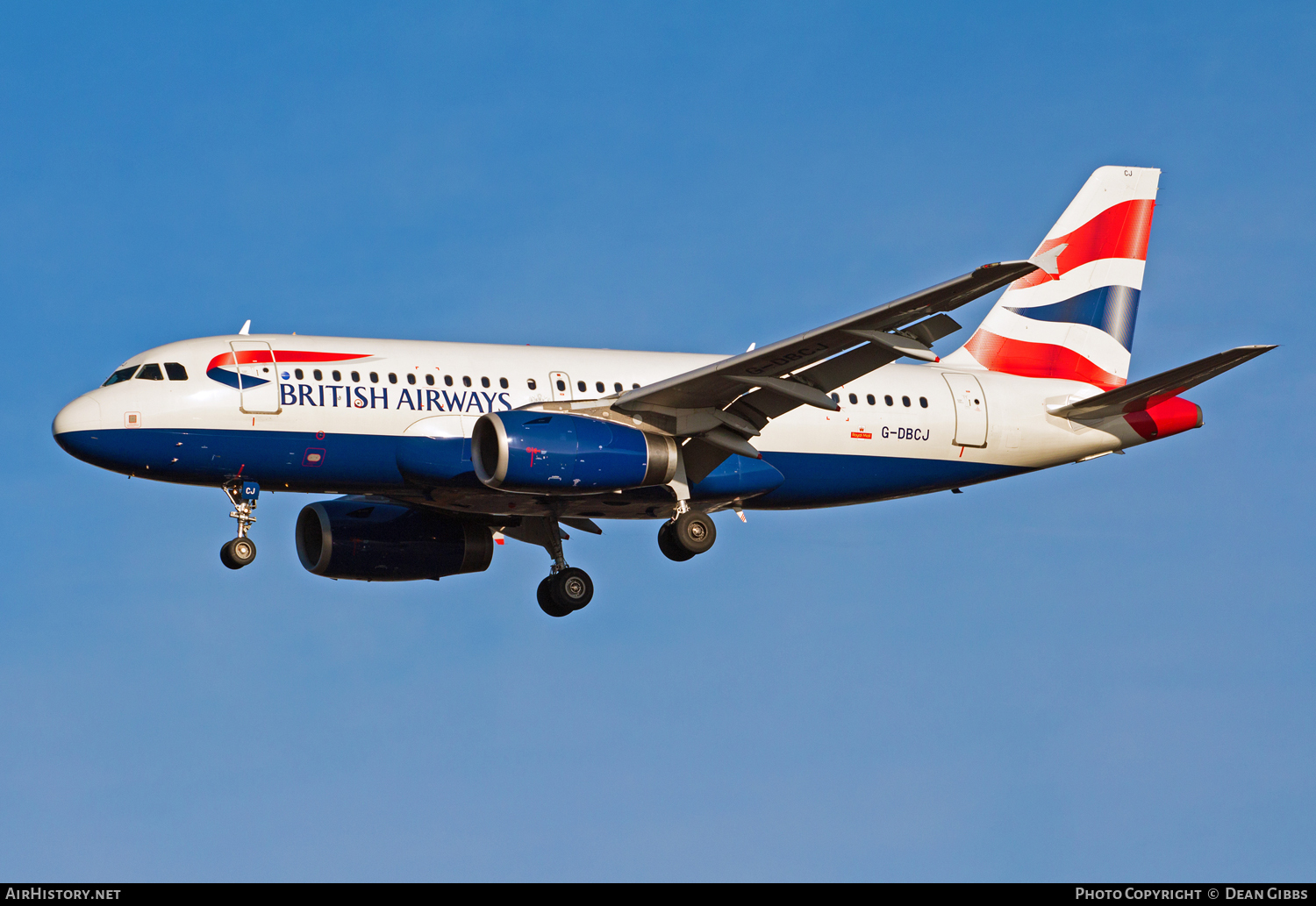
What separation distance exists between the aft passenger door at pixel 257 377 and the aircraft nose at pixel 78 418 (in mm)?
2770

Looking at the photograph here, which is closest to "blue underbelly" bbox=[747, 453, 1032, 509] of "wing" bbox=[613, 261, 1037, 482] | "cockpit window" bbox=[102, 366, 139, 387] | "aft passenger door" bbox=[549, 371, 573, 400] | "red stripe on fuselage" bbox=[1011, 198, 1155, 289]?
"wing" bbox=[613, 261, 1037, 482]

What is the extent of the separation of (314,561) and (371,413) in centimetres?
655

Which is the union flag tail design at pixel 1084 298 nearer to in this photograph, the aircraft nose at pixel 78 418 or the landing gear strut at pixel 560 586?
the landing gear strut at pixel 560 586

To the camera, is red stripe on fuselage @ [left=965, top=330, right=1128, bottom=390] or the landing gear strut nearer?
the landing gear strut

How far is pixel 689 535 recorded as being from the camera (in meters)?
36.6

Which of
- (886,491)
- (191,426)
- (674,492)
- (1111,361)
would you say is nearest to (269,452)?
(191,426)

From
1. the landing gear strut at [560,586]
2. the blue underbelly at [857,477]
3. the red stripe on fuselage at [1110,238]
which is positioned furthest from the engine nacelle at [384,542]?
the red stripe on fuselage at [1110,238]

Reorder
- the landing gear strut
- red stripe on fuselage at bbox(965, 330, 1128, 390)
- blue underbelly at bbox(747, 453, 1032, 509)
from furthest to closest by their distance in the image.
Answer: red stripe on fuselage at bbox(965, 330, 1128, 390)
the landing gear strut
blue underbelly at bbox(747, 453, 1032, 509)

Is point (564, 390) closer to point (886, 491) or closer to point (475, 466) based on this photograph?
point (475, 466)

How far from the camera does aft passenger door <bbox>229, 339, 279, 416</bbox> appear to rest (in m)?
34.7

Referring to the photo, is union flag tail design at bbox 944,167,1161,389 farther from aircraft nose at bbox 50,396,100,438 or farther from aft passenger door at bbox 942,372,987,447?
aircraft nose at bbox 50,396,100,438

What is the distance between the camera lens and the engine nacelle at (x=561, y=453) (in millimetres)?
33844

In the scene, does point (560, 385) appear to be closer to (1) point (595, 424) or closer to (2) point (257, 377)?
(1) point (595, 424)

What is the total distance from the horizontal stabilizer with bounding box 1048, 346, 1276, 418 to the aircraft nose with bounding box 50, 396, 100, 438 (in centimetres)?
2104
